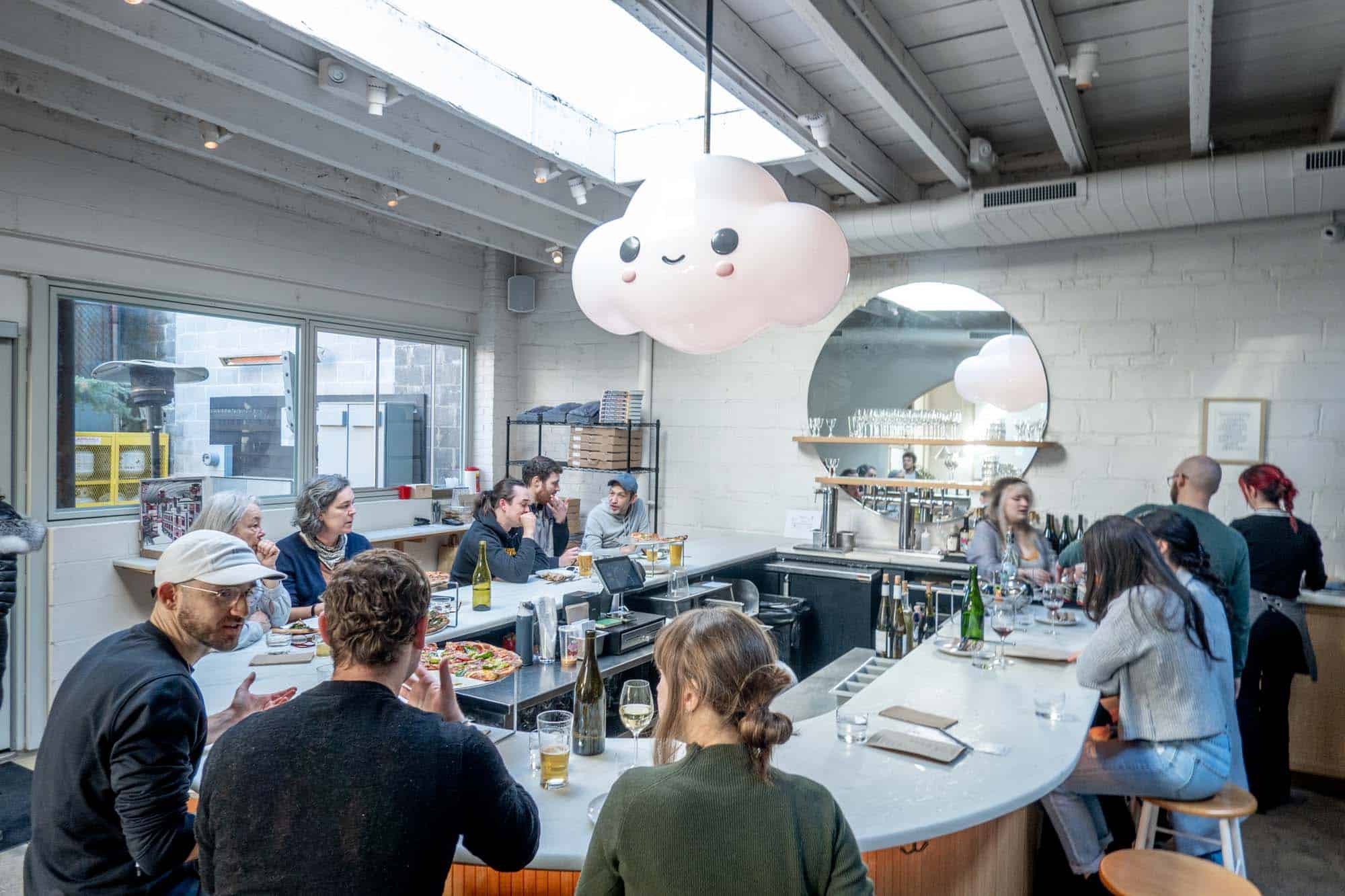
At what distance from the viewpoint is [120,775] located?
4.95 ft

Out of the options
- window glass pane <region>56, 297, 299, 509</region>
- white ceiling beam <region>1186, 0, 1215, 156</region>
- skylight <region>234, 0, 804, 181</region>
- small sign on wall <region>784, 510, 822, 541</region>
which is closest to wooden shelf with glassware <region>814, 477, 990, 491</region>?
small sign on wall <region>784, 510, 822, 541</region>

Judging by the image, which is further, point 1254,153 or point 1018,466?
point 1018,466

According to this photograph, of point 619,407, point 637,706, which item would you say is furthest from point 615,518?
point 637,706

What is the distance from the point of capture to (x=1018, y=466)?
17.0 feet

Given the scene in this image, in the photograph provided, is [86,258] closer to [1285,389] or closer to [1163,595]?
[1163,595]

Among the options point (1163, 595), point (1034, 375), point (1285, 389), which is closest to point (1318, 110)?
point (1285, 389)

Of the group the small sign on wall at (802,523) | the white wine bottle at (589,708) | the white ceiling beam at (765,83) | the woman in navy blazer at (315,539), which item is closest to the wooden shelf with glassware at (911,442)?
the small sign on wall at (802,523)

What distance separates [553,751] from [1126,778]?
180cm

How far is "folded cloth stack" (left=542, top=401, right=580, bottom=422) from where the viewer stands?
6453 mm

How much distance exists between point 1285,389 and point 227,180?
6100 millimetres

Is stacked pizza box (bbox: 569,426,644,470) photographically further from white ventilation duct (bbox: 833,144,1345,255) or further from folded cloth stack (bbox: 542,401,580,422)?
white ventilation duct (bbox: 833,144,1345,255)

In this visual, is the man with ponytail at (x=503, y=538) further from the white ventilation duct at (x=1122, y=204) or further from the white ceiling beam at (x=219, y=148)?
the white ventilation duct at (x=1122, y=204)

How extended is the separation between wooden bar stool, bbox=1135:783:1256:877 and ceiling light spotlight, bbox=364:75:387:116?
12.1 ft

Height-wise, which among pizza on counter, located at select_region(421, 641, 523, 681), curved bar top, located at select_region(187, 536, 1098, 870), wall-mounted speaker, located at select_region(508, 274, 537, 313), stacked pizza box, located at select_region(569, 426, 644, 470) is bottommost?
curved bar top, located at select_region(187, 536, 1098, 870)
